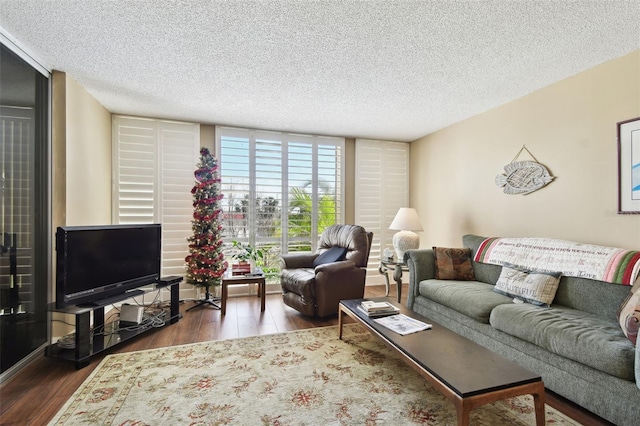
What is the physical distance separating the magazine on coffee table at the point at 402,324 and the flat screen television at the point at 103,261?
7.54 ft

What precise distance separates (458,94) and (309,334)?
2.88 m

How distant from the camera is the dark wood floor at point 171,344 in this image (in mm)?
1799

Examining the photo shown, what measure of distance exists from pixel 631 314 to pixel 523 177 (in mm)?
1823

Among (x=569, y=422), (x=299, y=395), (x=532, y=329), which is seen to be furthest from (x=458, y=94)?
(x=299, y=395)

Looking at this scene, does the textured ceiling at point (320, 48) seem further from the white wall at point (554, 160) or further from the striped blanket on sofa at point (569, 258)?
the striped blanket on sofa at point (569, 258)

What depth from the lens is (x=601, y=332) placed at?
178 centimetres

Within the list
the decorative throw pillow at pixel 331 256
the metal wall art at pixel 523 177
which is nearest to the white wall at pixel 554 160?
the metal wall art at pixel 523 177

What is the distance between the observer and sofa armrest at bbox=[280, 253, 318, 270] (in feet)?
12.8

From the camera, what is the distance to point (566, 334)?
71.5 inches

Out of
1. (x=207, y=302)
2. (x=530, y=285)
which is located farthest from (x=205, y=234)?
(x=530, y=285)

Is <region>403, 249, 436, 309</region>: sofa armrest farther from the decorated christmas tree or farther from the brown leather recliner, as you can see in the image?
the decorated christmas tree

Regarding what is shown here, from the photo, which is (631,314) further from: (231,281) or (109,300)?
(109,300)

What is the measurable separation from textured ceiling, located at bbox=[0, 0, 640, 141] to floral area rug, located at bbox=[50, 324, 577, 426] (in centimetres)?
242

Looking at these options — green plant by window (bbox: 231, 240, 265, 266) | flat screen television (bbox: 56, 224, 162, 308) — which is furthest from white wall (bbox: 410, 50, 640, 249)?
flat screen television (bbox: 56, 224, 162, 308)
